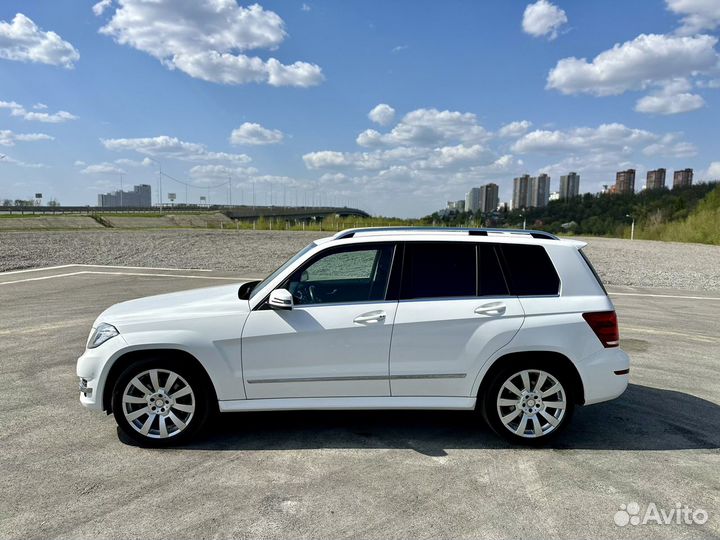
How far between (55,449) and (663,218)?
4403 centimetres

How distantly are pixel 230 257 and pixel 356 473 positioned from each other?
18.1m

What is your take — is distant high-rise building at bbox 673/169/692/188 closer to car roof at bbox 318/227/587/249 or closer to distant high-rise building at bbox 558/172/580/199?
distant high-rise building at bbox 558/172/580/199

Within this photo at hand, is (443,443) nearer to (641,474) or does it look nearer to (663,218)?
(641,474)

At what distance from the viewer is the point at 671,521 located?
3203 mm

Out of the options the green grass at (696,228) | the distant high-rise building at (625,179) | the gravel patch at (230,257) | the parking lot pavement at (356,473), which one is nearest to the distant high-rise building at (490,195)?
the distant high-rise building at (625,179)

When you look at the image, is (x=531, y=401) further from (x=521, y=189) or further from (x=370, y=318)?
(x=521, y=189)

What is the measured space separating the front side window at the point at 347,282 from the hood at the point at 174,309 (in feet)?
1.68

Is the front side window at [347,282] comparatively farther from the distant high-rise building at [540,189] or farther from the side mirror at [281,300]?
the distant high-rise building at [540,189]

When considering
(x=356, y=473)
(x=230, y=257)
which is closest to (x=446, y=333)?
(x=356, y=473)

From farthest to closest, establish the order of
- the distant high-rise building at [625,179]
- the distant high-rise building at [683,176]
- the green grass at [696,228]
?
the distant high-rise building at [625,179], the distant high-rise building at [683,176], the green grass at [696,228]

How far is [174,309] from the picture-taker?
4316 mm

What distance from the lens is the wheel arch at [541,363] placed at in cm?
417

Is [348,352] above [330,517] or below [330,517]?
above

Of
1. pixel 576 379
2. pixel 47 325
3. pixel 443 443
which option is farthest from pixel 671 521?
pixel 47 325
